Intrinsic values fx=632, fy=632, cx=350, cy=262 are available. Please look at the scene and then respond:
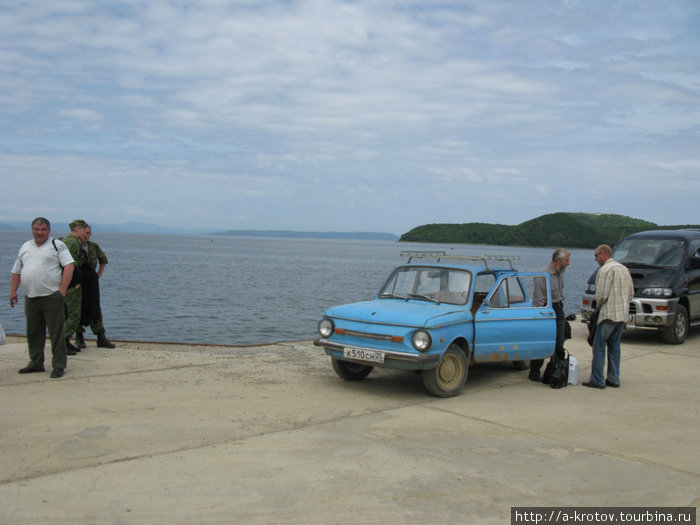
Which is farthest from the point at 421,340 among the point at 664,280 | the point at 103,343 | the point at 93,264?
the point at 664,280

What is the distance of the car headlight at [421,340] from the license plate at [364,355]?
17.8 inches

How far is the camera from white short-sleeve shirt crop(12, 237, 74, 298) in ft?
26.5

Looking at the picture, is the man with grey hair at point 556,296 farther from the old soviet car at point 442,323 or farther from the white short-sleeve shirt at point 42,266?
the white short-sleeve shirt at point 42,266

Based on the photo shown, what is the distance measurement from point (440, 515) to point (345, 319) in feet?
13.7

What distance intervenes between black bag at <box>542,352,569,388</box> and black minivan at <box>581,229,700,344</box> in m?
4.68

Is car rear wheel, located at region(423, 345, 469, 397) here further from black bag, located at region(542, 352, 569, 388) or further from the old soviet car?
black bag, located at region(542, 352, 569, 388)

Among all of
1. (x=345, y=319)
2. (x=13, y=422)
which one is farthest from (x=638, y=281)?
(x=13, y=422)

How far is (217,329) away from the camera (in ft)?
74.3

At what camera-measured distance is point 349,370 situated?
8.91 meters

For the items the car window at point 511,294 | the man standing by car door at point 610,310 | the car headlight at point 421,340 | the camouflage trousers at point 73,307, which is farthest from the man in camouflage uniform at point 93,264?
the man standing by car door at point 610,310

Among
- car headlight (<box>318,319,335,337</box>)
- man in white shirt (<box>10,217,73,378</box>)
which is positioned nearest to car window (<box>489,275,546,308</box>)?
car headlight (<box>318,319,335,337</box>)

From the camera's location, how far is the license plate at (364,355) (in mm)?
7805

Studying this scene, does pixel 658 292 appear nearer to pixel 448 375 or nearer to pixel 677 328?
pixel 677 328

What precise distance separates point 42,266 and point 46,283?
0.23m
